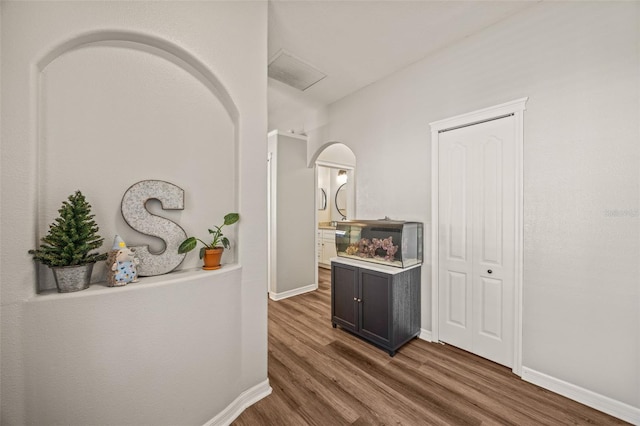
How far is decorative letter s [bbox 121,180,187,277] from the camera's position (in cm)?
138

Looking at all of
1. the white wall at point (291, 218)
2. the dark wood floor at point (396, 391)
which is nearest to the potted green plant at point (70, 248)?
the dark wood floor at point (396, 391)

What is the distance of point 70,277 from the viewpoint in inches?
44.7

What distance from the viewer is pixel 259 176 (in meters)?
1.84

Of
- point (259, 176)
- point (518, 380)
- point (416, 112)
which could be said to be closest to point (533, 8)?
point (416, 112)

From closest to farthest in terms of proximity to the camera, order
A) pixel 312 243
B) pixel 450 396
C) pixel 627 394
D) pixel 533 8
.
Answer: pixel 627 394 → pixel 450 396 → pixel 533 8 → pixel 312 243

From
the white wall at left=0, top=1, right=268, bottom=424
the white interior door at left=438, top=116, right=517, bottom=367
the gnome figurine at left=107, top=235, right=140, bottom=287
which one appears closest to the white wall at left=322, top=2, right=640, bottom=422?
the white interior door at left=438, top=116, right=517, bottom=367

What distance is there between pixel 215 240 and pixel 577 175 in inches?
105

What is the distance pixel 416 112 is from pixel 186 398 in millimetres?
3214

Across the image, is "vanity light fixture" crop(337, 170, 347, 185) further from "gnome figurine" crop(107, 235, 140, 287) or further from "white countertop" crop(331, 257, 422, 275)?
"gnome figurine" crop(107, 235, 140, 287)

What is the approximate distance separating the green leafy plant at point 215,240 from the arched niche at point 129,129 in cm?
7

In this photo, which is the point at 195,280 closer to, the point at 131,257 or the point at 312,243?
the point at 131,257

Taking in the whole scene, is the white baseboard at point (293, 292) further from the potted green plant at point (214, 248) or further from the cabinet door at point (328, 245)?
the potted green plant at point (214, 248)

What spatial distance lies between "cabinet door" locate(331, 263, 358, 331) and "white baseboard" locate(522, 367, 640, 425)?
1520 mm

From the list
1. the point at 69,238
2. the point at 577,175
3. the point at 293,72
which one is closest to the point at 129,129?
the point at 69,238
